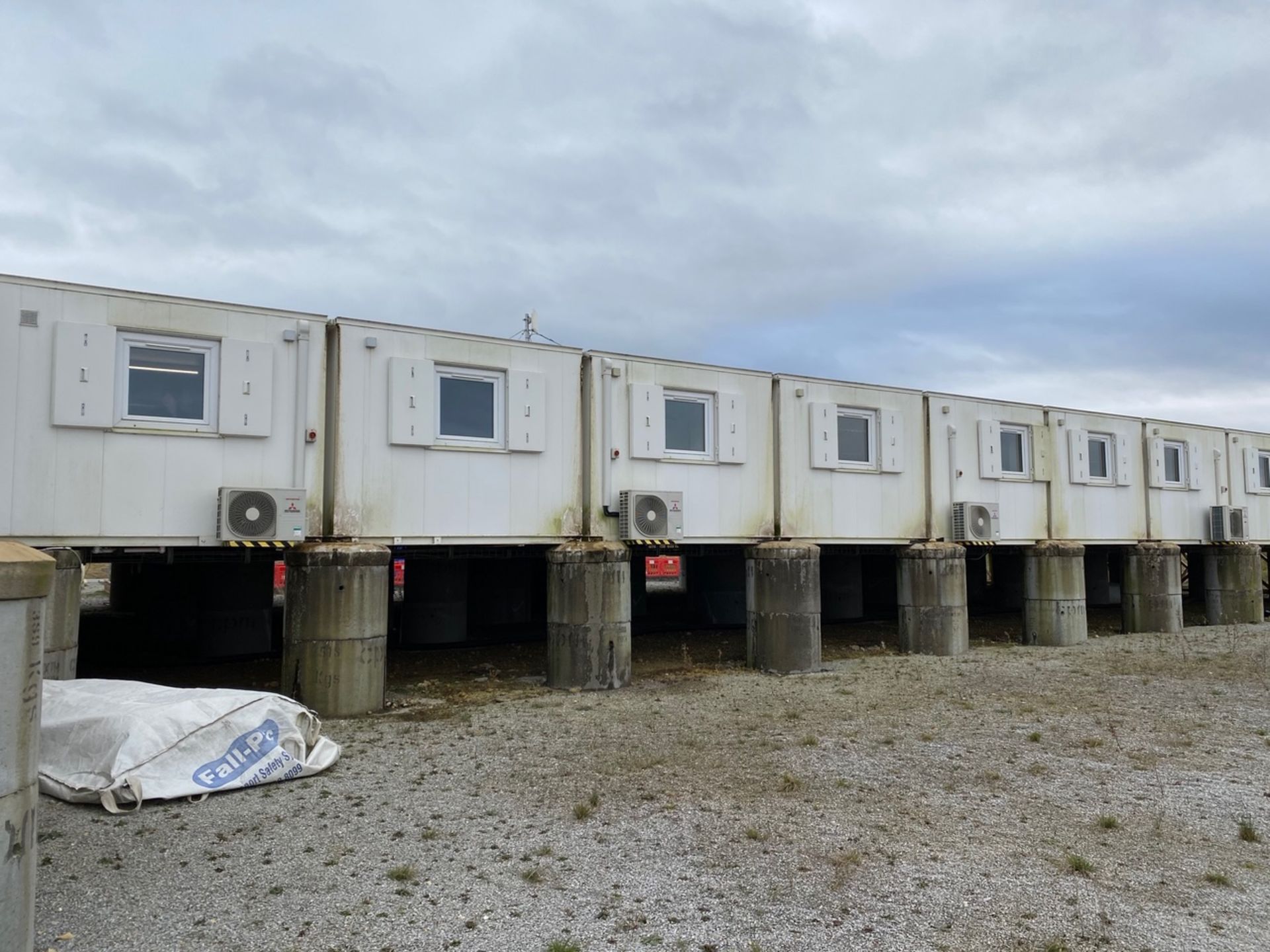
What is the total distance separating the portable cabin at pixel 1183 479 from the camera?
22203 mm

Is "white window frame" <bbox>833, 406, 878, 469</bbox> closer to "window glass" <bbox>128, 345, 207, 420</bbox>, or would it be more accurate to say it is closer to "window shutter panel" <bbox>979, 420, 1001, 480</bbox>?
"window shutter panel" <bbox>979, 420, 1001, 480</bbox>

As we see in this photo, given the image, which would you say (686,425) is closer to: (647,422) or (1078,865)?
(647,422)

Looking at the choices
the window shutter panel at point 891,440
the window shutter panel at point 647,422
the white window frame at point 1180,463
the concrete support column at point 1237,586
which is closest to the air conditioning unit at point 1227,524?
the concrete support column at point 1237,586

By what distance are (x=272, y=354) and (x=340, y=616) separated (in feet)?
11.6

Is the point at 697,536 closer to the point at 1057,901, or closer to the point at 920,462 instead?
the point at 920,462

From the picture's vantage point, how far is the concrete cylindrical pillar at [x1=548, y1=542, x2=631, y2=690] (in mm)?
13656

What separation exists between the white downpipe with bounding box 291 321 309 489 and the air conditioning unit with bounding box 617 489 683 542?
4.75m

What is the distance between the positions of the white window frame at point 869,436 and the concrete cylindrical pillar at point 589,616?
547cm

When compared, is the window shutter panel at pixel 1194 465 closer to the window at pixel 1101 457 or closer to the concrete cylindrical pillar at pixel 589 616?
the window at pixel 1101 457

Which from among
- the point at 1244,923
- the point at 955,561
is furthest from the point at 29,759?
the point at 955,561

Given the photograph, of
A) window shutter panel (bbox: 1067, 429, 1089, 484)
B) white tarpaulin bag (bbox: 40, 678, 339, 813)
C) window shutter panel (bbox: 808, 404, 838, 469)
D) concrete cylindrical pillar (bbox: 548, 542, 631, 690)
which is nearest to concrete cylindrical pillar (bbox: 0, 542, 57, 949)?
white tarpaulin bag (bbox: 40, 678, 339, 813)

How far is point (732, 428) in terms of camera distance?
51.4 ft

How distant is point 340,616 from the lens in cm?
1171

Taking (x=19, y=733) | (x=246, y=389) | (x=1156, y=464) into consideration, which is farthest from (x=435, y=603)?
(x=1156, y=464)
